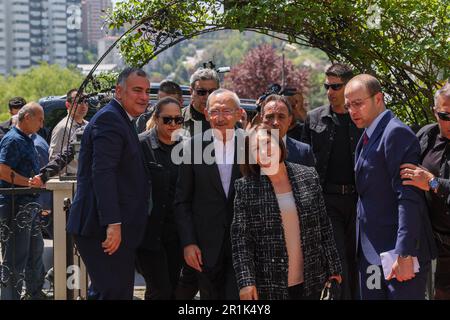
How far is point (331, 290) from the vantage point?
15.3 ft

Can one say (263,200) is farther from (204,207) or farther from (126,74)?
(126,74)

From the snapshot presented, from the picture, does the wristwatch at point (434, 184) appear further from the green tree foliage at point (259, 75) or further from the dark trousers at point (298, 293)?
the green tree foliage at point (259, 75)

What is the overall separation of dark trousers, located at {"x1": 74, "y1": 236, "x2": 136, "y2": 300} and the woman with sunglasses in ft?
1.93

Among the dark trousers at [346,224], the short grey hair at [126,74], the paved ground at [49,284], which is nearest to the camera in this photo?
the short grey hair at [126,74]

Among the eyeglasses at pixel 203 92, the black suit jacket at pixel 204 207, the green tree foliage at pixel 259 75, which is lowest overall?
the black suit jacket at pixel 204 207

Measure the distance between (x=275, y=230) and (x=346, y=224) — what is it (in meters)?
1.71

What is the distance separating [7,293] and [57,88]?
9064 cm

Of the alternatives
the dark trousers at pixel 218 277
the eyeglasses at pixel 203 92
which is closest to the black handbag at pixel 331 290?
the dark trousers at pixel 218 277

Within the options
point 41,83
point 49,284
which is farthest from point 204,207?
point 41,83

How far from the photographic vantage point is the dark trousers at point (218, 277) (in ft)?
16.8

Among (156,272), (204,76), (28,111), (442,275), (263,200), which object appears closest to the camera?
(263,200)

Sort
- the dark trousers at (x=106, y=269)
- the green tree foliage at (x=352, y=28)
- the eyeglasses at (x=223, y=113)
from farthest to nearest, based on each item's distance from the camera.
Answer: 1. the green tree foliage at (x=352, y=28)
2. the eyeglasses at (x=223, y=113)
3. the dark trousers at (x=106, y=269)

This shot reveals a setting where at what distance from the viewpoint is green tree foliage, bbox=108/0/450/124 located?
23.3 feet

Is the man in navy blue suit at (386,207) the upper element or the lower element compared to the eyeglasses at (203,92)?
lower
